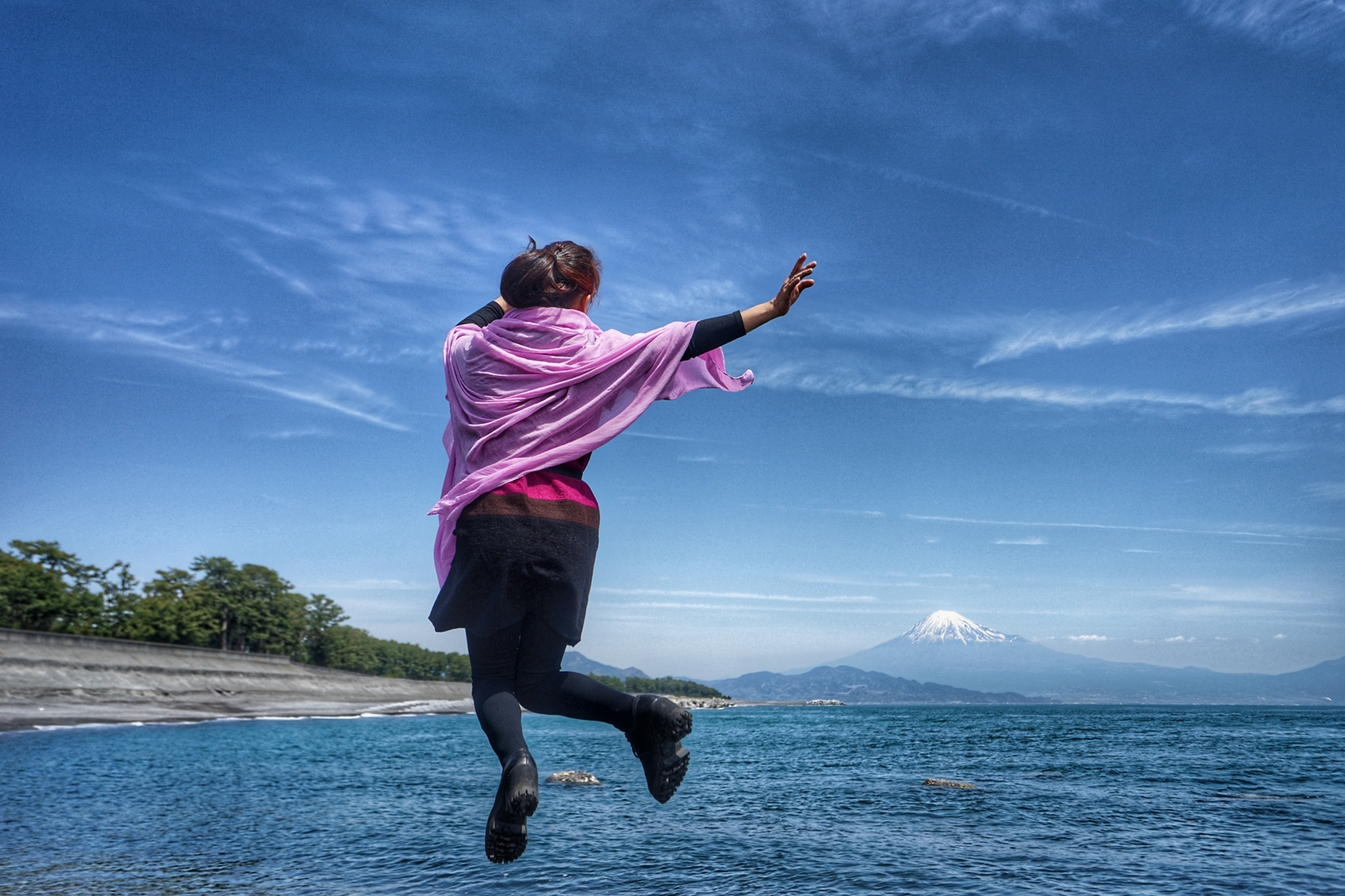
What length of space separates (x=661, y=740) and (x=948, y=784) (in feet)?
120

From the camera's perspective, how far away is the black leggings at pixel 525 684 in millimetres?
1874

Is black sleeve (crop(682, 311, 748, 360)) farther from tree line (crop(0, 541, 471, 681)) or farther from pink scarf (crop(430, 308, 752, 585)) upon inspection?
tree line (crop(0, 541, 471, 681))

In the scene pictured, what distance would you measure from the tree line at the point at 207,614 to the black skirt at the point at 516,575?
160ft

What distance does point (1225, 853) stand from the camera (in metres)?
20.8

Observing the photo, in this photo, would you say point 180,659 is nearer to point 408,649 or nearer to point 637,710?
point 408,649

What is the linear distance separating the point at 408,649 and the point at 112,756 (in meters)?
101

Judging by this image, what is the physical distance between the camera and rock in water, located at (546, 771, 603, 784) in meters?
34.3

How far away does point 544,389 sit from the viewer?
187cm

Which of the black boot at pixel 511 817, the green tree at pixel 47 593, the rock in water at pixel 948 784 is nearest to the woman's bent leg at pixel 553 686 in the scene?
the black boot at pixel 511 817

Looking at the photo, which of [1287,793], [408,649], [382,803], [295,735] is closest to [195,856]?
[382,803]

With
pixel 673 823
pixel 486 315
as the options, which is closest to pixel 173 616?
pixel 673 823

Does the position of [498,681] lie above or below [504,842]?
above

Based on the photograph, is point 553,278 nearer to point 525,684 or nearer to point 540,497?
point 540,497

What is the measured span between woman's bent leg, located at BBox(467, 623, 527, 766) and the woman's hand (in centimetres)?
93
